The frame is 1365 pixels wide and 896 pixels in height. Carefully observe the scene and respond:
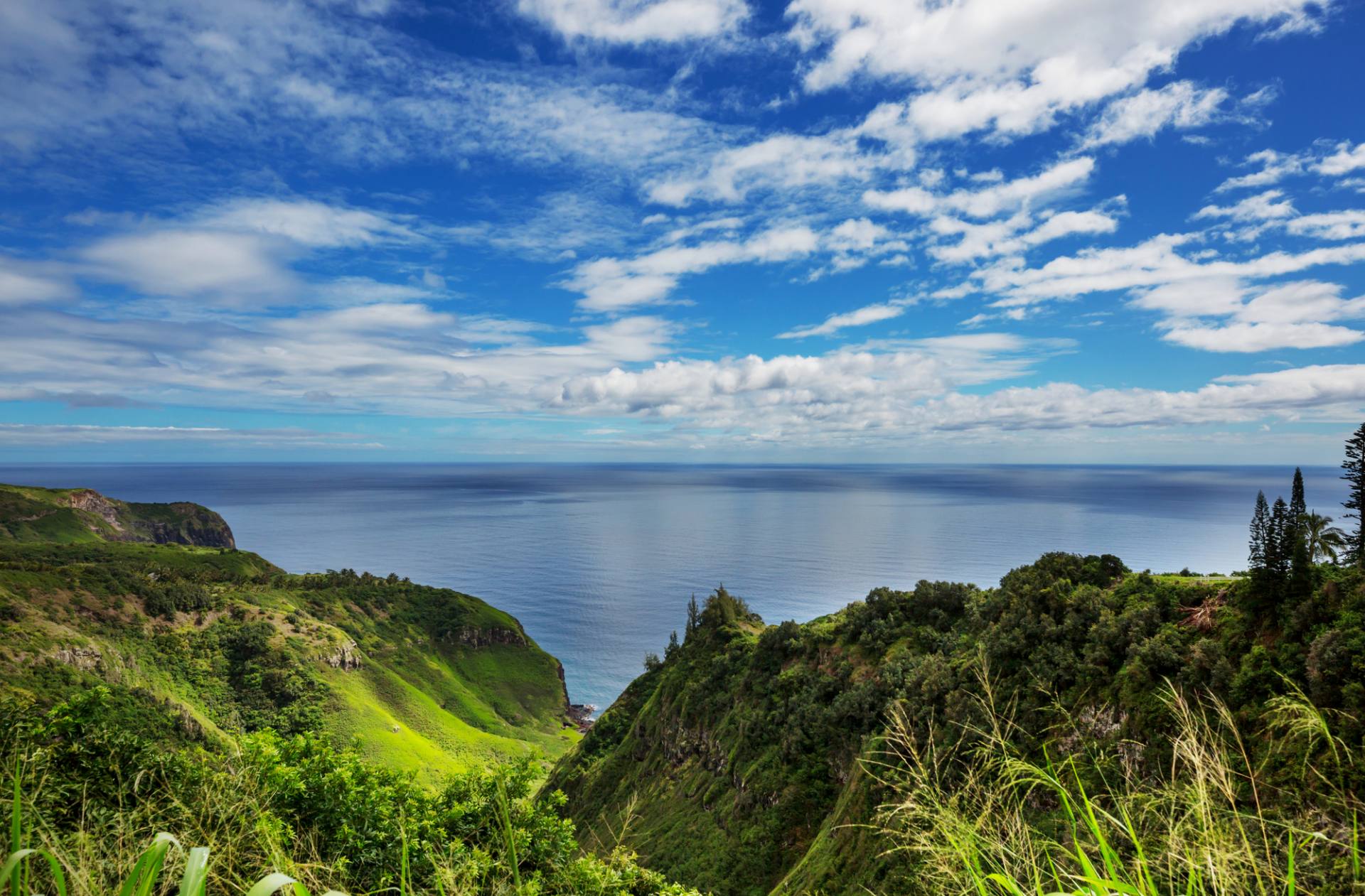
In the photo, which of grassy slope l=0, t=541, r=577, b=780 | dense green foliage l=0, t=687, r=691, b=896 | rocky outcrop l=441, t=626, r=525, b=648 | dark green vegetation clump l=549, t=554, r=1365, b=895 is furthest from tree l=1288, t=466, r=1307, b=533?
rocky outcrop l=441, t=626, r=525, b=648

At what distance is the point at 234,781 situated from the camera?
897 cm

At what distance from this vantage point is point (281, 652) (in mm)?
104812

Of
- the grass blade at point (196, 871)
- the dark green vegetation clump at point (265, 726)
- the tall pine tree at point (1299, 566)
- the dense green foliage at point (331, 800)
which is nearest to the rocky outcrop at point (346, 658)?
the dark green vegetation clump at point (265, 726)

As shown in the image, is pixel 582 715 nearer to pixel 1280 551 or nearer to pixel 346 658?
pixel 346 658

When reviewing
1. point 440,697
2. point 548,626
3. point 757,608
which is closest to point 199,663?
point 440,697

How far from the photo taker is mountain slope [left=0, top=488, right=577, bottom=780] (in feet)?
262

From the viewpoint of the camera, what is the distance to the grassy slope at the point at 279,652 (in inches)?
3179

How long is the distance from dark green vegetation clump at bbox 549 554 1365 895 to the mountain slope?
37928 mm

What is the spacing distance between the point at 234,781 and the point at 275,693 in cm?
11163

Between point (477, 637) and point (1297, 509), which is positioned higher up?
point (1297, 509)

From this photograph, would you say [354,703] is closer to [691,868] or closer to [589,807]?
[589,807]

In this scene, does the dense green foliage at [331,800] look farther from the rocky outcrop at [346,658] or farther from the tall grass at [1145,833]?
the rocky outcrop at [346,658]

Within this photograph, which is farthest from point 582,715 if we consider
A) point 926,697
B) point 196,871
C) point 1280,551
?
point 196,871

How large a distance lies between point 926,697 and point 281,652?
110199 mm
